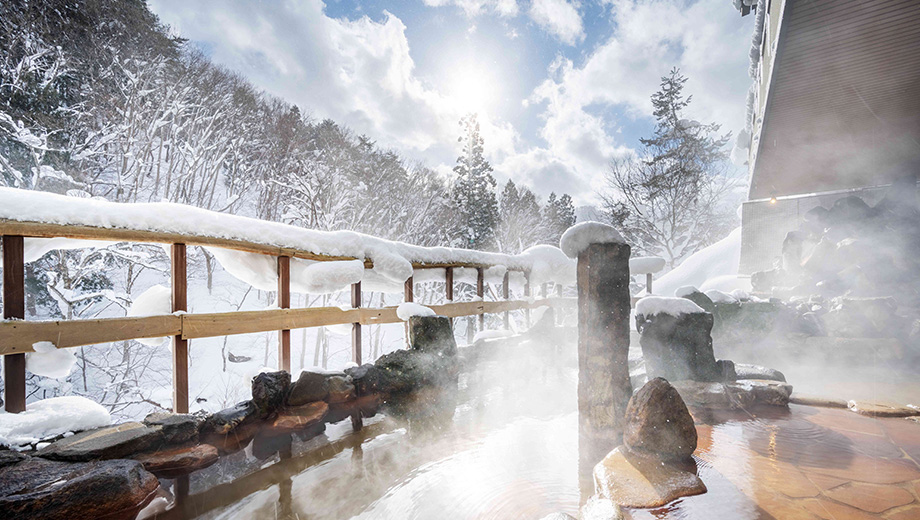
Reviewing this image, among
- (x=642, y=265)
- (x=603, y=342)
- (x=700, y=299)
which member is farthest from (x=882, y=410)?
(x=642, y=265)

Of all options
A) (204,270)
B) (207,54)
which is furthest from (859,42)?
(204,270)

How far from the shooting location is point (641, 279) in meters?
32.8

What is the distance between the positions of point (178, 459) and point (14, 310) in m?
1.30

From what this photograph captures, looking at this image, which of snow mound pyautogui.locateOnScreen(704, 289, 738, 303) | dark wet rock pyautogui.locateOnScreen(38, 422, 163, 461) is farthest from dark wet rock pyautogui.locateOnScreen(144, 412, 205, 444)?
snow mound pyautogui.locateOnScreen(704, 289, 738, 303)

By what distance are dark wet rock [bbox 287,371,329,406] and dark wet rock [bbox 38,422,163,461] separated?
106 cm

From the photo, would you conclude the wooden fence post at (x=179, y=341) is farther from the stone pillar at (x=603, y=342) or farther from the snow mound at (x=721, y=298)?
the snow mound at (x=721, y=298)

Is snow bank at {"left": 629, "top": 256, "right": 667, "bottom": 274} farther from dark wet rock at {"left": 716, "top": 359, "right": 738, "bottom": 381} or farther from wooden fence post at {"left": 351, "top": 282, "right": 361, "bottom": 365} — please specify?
wooden fence post at {"left": 351, "top": 282, "right": 361, "bottom": 365}

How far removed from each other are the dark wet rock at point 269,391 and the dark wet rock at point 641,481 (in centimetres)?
262

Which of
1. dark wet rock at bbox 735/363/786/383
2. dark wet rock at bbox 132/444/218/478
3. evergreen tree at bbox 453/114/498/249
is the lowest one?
dark wet rock at bbox 735/363/786/383

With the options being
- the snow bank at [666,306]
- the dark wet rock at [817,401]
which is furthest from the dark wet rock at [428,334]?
the dark wet rock at [817,401]

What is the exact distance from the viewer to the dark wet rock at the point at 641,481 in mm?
2016

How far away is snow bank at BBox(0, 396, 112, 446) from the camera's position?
1.99m

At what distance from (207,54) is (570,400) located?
16.8 metres

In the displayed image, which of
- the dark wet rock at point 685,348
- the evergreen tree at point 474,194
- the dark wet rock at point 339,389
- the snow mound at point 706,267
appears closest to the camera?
the dark wet rock at point 339,389
